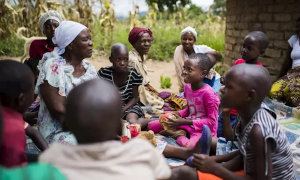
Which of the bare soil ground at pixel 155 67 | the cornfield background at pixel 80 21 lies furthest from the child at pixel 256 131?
the cornfield background at pixel 80 21

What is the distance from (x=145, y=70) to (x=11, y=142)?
2731 millimetres

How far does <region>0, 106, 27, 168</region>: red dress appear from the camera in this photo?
1.42 m

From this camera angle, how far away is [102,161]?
3.43 feet

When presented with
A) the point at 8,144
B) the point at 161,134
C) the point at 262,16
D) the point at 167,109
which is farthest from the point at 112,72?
the point at 262,16

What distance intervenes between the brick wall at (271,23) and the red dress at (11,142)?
4.45m

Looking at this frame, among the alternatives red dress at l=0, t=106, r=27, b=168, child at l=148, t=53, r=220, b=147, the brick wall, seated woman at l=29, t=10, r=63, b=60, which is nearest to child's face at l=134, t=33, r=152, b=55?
seated woman at l=29, t=10, r=63, b=60

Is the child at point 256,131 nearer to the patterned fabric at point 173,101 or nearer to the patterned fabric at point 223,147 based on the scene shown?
the patterned fabric at point 223,147

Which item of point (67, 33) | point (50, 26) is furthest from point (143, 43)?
point (67, 33)

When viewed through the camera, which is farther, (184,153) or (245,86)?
(184,153)

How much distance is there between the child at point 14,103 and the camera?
1.44 meters

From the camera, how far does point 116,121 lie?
47.3 inches

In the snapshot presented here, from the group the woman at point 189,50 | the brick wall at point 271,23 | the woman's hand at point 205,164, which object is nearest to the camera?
the woman's hand at point 205,164

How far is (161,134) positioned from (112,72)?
2.98 feet

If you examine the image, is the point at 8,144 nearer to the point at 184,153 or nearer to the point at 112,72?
the point at 184,153
